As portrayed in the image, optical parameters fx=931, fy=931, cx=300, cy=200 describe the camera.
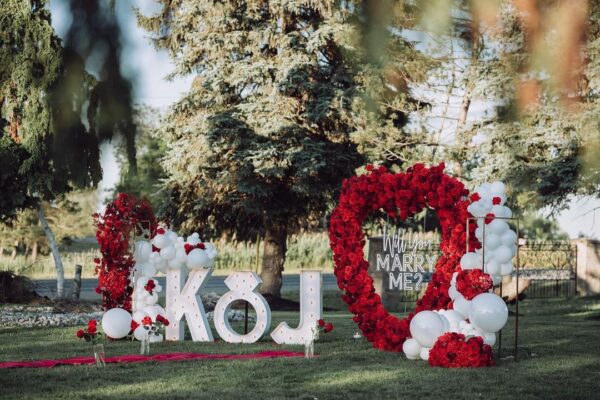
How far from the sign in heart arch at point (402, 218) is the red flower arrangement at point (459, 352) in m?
0.63

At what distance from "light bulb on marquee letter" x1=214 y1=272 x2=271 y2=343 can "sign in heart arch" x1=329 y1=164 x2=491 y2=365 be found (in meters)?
1.09

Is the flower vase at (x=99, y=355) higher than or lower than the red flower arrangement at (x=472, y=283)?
lower

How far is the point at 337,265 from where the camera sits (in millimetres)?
12383

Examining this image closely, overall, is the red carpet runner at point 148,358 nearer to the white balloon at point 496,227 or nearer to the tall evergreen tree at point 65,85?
the white balloon at point 496,227

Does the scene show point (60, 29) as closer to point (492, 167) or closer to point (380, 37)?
point (380, 37)

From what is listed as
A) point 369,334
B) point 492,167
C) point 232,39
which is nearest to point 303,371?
point 369,334

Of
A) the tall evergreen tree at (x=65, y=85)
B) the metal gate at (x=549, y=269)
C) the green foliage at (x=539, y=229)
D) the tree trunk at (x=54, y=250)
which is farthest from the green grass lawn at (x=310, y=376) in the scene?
the green foliage at (x=539, y=229)

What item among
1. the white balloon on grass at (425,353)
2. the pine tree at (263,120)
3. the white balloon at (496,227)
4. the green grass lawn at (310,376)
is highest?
the pine tree at (263,120)

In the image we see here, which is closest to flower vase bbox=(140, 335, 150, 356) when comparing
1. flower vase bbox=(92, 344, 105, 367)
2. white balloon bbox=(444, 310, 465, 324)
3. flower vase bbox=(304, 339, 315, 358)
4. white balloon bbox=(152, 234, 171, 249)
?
flower vase bbox=(92, 344, 105, 367)

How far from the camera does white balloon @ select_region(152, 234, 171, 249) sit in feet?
42.2

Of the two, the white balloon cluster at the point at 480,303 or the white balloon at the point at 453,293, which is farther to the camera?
the white balloon at the point at 453,293

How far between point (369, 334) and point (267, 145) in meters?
11.0

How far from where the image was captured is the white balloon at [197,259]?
1270cm

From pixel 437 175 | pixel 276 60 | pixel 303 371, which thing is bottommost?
pixel 303 371
